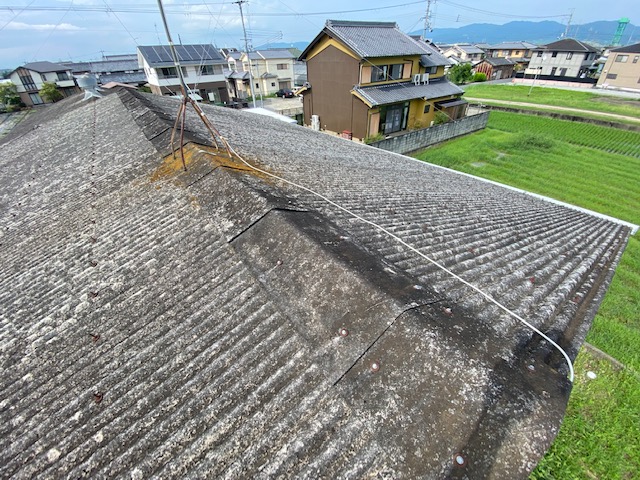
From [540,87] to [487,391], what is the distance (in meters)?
61.4

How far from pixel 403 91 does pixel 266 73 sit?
31608 mm

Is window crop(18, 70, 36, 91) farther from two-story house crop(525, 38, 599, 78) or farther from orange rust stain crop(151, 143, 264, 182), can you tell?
two-story house crop(525, 38, 599, 78)

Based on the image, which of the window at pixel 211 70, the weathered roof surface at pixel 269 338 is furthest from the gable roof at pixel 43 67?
the weathered roof surface at pixel 269 338

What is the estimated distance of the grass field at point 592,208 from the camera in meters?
Answer: 4.89

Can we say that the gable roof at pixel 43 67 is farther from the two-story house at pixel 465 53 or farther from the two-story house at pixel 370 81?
the two-story house at pixel 465 53

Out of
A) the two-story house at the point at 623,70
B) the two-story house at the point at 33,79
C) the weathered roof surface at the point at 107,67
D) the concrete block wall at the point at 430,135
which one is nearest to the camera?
the concrete block wall at the point at 430,135

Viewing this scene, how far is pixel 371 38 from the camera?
22.8 metres

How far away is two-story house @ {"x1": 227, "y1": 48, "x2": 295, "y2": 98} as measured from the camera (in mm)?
46625

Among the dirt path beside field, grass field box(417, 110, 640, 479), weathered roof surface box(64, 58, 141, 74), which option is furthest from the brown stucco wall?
weathered roof surface box(64, 58, 141, 74)

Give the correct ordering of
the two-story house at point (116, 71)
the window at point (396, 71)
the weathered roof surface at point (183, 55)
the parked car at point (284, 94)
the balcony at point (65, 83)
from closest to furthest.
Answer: the window at point (396, 71) < the weathered roof surface at point (183, 55) < the balcony at point (65, 83) < the two-story house at point (116, 71) < the parked car at point (284, 94)

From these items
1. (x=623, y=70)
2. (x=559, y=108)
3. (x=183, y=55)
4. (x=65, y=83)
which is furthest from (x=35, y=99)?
(x=623, y=70)

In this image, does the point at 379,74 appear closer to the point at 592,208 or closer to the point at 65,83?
the point at 592,208

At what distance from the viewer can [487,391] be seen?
1.97 m

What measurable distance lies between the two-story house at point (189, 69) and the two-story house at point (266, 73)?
782 cm
